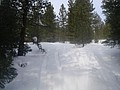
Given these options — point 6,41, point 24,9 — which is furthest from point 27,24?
point 6,41

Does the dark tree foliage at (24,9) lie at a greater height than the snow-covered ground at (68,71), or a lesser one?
greater

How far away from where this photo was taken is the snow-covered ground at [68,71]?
16291 mm

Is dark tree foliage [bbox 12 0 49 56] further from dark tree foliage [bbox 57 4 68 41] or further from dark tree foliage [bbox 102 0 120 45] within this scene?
dark tree foliage [bbox 57 4 68 41]

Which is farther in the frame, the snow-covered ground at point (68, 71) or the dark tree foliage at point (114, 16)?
the dark tree foliage at point (114, 16)

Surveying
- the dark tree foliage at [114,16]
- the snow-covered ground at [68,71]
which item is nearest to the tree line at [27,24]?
the dark tree foliage at [114,16]

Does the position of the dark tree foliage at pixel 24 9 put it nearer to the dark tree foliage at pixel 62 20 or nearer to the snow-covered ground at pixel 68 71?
the snow-covered ground at pixel 68 71

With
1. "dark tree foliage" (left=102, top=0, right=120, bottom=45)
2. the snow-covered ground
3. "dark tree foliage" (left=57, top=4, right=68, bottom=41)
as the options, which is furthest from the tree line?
"dark tree foliage" (left=57, top=4, right=68, bottom=41)

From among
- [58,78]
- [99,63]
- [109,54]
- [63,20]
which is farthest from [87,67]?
[63,20]

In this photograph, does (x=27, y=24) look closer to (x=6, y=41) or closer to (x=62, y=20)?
(x=6, y=41)

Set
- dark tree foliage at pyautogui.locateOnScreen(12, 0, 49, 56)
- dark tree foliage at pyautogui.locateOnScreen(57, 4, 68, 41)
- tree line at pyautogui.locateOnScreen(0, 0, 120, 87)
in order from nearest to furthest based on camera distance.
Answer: tree line at pyautogui.locateOnScreen(0, 0, 120, 87), dark tree foliage at pyautogui.locateOnScreen(12, 0, 49, 56), dark tree foliage at pyautogui.locateOnScreen(57, 4, 68, 41)

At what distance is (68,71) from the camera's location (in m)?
18.7

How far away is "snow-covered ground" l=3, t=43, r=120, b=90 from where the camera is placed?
53.4 ft

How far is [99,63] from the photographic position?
20672 millimetres

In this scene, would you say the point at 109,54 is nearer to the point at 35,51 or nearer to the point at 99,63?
the point at 99,63
